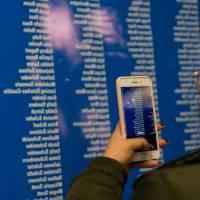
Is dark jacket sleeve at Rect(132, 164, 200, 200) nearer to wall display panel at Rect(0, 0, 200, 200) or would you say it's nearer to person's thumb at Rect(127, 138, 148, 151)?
person's thumb at Rect(127, 138, 148, 151)

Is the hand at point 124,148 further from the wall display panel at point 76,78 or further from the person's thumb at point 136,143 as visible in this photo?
the wall display panel at point 76,78

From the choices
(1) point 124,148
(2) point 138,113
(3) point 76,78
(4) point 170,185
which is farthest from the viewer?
(3) point 76,78

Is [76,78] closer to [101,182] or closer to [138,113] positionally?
[138,113]

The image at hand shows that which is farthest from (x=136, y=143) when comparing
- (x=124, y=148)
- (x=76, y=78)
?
(x=76, y=78)

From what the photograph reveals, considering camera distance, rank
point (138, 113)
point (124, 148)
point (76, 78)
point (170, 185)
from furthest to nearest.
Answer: point (76, 78), point (138, 113), point (124, 148), point (170, 185)

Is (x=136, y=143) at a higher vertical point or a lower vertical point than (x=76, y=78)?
lower

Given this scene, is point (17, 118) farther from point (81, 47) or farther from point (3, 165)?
point (81, 47)

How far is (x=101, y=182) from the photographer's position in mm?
806

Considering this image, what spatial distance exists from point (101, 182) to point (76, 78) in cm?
47

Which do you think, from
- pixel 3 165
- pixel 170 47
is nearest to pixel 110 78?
pixel 170 47

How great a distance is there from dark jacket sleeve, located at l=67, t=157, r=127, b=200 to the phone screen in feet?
0.45

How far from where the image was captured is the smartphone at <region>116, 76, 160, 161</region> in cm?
97

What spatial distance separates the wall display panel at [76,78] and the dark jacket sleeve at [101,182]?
0.34 meters

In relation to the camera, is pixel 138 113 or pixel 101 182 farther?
pixel 138 113
